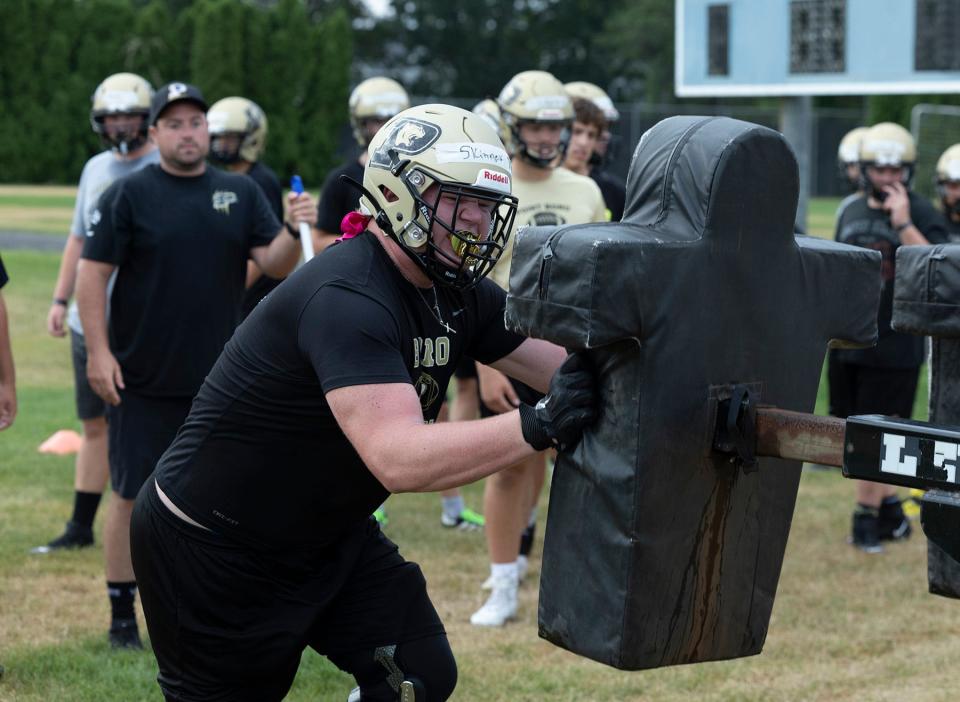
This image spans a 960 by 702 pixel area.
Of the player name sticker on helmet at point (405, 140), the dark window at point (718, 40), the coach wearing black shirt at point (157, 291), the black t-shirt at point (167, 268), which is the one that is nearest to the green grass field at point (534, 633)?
the coach wearing black shirt at point (157, 291)

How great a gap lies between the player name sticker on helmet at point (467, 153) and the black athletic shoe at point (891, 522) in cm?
509

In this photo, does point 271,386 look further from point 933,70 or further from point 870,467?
point 933,70

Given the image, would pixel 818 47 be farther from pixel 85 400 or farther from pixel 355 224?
pixel 355 224

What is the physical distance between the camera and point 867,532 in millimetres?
7277

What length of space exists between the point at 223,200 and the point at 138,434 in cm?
102

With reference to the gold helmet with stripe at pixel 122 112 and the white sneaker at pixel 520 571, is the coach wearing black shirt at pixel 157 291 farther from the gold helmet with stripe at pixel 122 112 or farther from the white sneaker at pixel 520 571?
the white sneaker at pixel 520 571

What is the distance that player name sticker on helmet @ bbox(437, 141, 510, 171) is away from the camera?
3090 millimetres

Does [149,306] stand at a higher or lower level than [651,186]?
lower

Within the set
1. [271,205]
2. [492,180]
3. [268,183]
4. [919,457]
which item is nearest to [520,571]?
[271,205]

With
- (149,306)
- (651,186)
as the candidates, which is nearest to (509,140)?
(149,306)

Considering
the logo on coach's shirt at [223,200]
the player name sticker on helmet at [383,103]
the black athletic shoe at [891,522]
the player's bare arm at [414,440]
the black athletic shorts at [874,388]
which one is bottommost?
the black athletic shoe at [891,522]

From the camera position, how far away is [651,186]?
2770 mm

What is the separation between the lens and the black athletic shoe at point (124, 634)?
5379 mm

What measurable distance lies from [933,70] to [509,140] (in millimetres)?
11842
